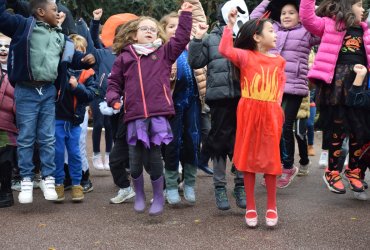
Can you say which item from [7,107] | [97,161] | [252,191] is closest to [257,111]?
[252,191]

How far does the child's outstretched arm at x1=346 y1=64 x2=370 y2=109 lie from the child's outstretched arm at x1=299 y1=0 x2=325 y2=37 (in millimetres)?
556

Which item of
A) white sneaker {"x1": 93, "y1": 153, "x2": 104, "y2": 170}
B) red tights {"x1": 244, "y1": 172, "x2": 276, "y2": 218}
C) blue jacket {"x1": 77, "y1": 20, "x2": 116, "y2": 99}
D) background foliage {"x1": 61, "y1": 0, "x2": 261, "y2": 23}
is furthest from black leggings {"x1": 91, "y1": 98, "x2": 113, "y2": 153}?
background foliage {"x1": 61, "y1": 0, "x2": 261, "y2": 23}

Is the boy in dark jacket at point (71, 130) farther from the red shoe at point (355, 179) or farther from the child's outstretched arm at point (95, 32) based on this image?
the red shoe at point (355, 179)

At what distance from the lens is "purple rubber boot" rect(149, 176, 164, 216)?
5289mm

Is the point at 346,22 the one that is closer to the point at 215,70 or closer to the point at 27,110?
the point at 215,70

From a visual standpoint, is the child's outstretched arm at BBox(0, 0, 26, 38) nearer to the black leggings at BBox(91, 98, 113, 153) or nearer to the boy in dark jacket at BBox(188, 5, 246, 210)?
the boy in dark jacket at BBox(188, 5, 246, 210)

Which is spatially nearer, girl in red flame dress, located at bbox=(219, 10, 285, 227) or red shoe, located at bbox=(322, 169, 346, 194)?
girl in red flame dress, located at bbox=(219, 10, 285, 227)

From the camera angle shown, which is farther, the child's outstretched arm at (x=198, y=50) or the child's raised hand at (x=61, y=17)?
the child's raised hand at (x=61, y=17)

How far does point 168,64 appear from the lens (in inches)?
213

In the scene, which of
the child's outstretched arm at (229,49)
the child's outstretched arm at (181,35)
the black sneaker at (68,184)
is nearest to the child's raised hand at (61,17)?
the black sneaker at (68,184)

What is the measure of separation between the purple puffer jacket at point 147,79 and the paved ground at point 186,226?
36.3 inches

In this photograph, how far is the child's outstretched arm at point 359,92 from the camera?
5.78 meters

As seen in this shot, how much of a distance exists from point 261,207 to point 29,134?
2.21m

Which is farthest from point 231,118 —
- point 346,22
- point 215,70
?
point 346,22
